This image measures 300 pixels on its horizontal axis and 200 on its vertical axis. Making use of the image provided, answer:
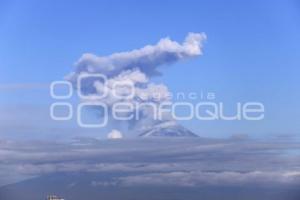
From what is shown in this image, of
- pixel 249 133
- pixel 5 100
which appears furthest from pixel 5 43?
pixel 249 133

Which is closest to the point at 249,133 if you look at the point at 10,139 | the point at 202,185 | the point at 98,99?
the point at 202,185

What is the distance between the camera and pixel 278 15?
275cm

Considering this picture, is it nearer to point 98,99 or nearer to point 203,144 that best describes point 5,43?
point 98,99

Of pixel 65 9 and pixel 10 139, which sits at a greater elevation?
pixel 65 9

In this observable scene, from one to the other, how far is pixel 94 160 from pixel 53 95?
1.56 ft

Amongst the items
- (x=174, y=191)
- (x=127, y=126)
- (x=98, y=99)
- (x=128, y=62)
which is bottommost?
(x=174, y=191)

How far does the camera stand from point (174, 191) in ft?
8.86

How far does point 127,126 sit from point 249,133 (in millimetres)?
754

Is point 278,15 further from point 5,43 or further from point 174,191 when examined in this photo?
point 5,43

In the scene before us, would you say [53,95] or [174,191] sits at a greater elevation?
[53,95]

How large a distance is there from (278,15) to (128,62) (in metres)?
0.99

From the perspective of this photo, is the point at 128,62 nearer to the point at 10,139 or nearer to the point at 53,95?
the point at 53,95

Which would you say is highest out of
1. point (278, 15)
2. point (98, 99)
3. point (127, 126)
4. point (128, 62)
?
point (278, 15)

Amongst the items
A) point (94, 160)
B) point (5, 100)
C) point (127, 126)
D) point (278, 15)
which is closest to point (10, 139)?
point (5, 100)
